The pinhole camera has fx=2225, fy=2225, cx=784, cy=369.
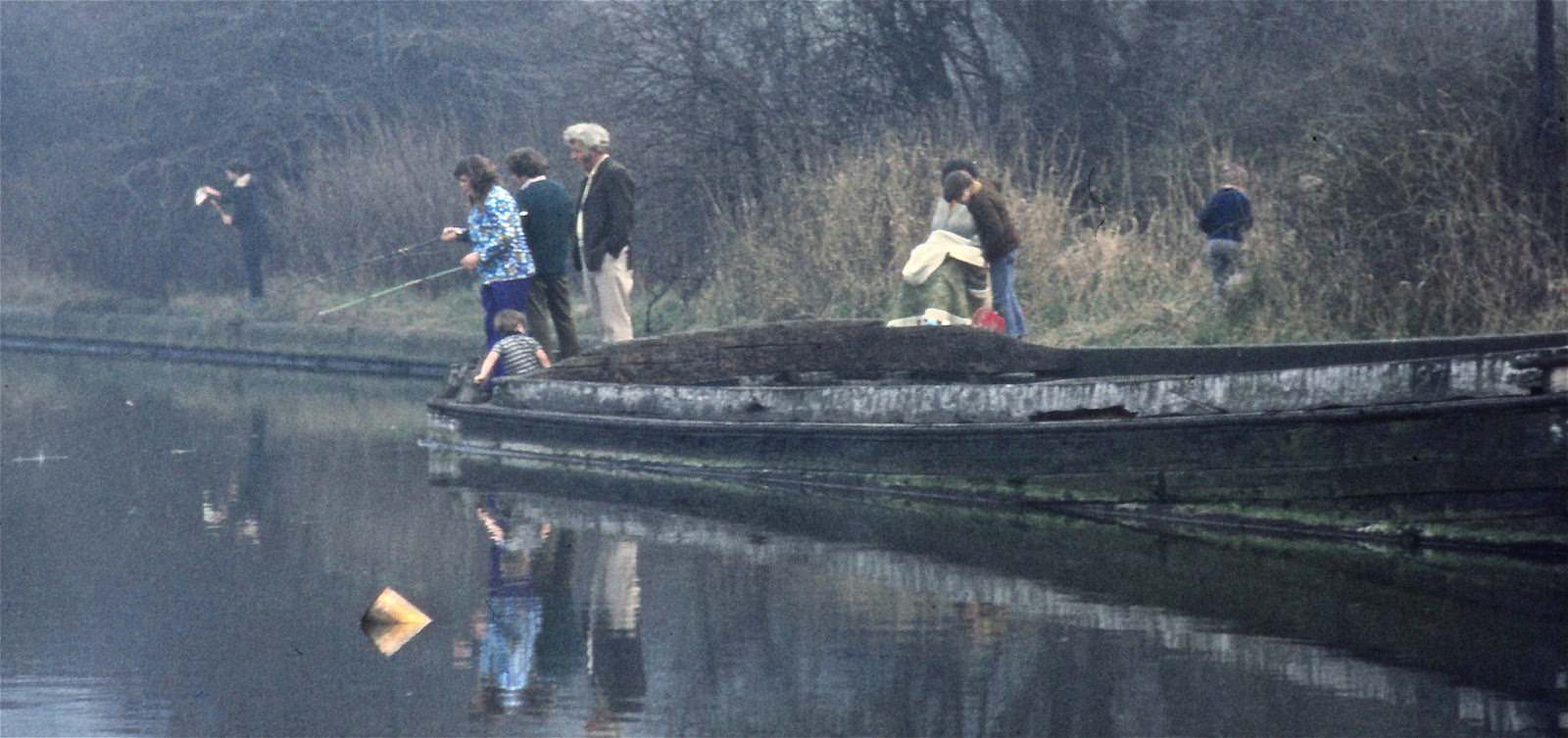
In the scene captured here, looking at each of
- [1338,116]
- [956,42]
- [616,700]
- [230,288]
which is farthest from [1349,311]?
[230,288]

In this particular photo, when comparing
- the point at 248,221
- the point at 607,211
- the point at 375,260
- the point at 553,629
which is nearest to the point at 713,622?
the point at 553,629

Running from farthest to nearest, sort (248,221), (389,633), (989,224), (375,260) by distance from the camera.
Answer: (248,221) → (375,260) → (989,224) → (389,633)

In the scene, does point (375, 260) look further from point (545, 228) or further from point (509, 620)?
point (509, 620)

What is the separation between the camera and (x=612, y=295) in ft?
55.1

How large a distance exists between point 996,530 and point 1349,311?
540cm

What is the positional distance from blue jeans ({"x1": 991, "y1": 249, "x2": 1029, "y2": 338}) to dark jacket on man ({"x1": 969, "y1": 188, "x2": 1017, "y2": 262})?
40cm

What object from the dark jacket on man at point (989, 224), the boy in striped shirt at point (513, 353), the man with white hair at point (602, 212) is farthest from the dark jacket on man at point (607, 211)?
the dark jacket on man at point (989, 224)

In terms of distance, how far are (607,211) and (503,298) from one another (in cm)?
99

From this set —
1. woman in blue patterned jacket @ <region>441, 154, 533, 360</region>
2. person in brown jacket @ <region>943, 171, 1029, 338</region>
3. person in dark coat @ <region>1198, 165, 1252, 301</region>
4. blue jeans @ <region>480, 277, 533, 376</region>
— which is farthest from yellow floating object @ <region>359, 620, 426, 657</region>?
person in dark coat @ <region>1198, 165, 1252, 301</region>

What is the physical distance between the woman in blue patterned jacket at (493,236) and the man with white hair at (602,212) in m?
0.56

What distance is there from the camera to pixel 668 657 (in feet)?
26.2

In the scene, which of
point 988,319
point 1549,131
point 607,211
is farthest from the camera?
point 607,211

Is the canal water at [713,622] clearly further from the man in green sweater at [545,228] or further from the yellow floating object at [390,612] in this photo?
the man in green sweater at [545,228]

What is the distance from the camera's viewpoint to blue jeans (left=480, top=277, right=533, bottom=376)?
1591 cm
